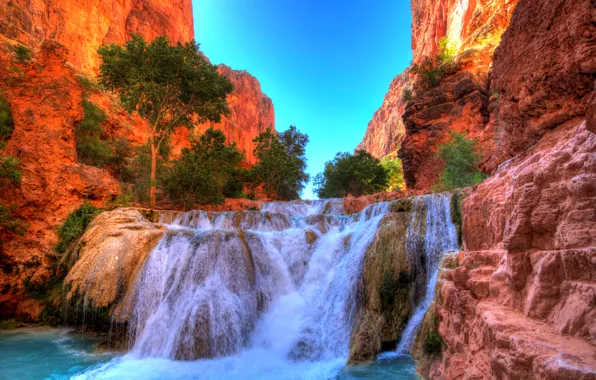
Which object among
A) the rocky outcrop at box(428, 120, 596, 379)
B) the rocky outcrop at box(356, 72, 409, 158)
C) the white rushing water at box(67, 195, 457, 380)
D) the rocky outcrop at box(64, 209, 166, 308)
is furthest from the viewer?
the rocky outcrop at box(356, 72, 409, 158)

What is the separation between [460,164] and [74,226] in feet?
57.0

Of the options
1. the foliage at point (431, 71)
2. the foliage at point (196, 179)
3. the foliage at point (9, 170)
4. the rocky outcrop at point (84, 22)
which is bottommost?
the foliage at point (9, 170)

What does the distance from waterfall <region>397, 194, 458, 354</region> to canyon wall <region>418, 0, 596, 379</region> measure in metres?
1.85

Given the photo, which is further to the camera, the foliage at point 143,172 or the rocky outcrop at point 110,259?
the foliage at point 143,172

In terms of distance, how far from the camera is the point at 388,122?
8194cm

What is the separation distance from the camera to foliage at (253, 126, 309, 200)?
92.3ft

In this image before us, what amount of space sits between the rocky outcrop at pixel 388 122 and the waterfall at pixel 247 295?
65445mm

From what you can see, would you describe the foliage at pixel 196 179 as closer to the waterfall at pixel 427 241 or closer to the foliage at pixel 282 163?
the foliage at pixel 282 163

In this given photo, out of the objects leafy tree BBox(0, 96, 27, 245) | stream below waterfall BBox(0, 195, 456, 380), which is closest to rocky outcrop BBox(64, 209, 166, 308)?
stream below waterfall BBox(0, 195, 456, 380)

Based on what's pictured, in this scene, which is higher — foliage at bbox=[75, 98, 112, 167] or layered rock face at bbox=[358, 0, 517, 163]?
layered rock face at bbox=[358, 0, 517, 163]

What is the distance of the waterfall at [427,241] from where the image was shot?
650 cm

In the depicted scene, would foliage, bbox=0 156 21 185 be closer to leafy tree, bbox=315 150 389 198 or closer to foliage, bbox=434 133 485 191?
foliage, bbox=434 133 485 191

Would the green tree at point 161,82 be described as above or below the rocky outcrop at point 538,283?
above

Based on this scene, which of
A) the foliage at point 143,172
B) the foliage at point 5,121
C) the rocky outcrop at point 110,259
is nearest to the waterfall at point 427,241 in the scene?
the rocky outcrop at point 110,259
